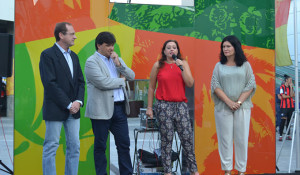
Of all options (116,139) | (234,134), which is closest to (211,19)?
(234,134)

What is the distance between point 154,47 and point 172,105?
37.5 inches

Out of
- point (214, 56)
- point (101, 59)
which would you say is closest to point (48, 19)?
point (101, 59)

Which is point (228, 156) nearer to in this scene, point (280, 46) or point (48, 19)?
point (280, 46)

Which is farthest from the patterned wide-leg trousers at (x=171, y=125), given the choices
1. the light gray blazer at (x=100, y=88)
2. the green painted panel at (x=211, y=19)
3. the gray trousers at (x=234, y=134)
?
the green painted panel at (x=211, y=19)

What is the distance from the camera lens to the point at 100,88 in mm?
3754

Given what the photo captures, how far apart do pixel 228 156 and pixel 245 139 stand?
0.26 metres

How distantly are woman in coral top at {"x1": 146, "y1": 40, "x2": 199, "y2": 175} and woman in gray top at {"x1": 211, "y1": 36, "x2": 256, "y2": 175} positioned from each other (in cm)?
36

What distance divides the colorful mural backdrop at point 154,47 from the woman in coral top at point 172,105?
565mm

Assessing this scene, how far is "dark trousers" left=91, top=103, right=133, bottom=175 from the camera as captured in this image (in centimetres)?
379

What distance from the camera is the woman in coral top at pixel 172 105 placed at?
395 centimetres

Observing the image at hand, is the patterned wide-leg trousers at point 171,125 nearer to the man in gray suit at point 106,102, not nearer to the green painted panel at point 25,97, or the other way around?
the man in gray suit at point 106,102

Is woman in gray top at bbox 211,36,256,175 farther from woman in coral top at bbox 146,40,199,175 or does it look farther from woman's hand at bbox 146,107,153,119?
woman's hand at bbox 146,107,153,119

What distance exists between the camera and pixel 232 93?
4.05m

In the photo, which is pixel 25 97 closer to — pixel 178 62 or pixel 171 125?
pixel 171 125
